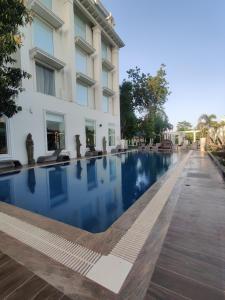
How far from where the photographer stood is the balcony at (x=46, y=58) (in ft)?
37.8

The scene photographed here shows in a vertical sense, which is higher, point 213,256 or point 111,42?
point 111,42

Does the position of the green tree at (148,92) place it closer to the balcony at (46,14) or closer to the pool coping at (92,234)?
the balcony at (46,14)

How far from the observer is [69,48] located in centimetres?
1438

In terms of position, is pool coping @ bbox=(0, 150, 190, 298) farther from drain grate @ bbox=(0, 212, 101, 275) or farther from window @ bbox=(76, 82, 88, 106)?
window @ bbox=(76, 82, 88, 106)

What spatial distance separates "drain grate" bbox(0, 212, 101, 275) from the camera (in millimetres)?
1944

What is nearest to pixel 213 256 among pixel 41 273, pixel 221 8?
pixel 41 273

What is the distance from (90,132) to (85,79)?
4.90 meters

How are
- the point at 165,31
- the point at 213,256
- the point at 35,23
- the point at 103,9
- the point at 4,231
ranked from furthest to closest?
the point at 103,9
the point at 165,31
the point at 35,23
the point at 4,231
the point at 213,256

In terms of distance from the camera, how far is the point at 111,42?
21.5 m

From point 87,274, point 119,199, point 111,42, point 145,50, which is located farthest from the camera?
point 111,42

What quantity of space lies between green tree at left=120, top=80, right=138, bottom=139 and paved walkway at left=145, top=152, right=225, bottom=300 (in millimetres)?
23341

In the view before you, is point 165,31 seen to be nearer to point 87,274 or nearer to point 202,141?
point 202,141

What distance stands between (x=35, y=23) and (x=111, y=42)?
37.5 feet

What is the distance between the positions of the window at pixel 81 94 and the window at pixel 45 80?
8.92 ft
